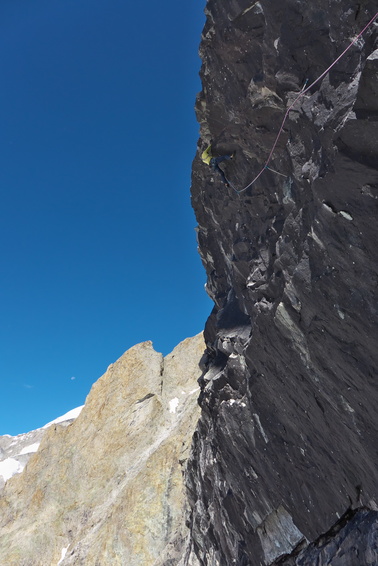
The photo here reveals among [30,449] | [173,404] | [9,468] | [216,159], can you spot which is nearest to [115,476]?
[173,404]

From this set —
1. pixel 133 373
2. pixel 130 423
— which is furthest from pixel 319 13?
pixel 133 373

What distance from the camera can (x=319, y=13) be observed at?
1091 cm

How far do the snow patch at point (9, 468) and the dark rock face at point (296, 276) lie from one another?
426 ft

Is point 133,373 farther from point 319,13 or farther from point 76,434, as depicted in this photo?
point 319,13

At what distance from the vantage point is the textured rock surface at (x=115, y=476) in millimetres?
51062

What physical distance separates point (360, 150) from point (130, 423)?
213 feet

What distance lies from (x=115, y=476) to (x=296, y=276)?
59.5 meters

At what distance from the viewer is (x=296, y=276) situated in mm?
12648

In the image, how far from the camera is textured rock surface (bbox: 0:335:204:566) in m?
51.1

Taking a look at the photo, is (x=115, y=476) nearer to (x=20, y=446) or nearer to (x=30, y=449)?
(x=30, y=449)

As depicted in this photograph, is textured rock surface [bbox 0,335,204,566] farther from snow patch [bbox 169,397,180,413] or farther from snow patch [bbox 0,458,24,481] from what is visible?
snow patch [bbox 0,458,24,481]

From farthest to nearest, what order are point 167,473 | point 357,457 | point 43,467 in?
point 43,467
point 167,473
point 357,457

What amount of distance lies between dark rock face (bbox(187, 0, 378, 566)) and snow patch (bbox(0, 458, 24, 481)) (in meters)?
130

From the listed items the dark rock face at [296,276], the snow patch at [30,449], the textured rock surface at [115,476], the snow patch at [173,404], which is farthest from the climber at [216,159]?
the snow patch at [30,449]
